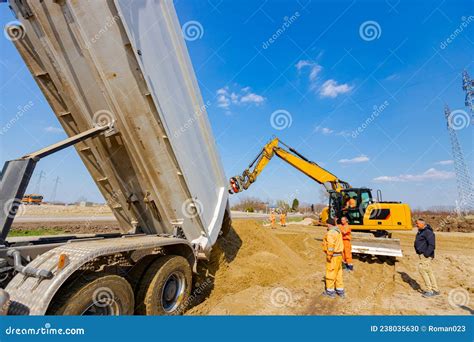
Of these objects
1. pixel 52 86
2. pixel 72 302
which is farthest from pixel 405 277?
pixel 52 86

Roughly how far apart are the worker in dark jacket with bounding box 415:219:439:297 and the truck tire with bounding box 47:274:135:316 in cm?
590

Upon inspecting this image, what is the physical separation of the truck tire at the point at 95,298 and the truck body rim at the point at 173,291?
0.82m

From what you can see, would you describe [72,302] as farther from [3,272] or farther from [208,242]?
[208,242]

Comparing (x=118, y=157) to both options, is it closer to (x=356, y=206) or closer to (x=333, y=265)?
(x=333, y=265)

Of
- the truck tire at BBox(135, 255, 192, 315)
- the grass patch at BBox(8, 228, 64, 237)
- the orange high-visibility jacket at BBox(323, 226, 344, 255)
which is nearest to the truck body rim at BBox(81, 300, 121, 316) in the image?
the truck tire at BBox(135, 255, 192, 315)

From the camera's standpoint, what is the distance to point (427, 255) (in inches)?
220

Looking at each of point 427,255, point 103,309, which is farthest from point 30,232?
point 427,255

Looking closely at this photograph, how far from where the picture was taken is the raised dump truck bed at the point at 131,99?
10.2 feet

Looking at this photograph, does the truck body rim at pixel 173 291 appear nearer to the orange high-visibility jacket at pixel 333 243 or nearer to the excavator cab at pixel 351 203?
the orange high-visibility jacket at pixel 333 243

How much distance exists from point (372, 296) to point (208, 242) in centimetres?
358

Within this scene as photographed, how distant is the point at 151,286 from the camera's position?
3486 mm

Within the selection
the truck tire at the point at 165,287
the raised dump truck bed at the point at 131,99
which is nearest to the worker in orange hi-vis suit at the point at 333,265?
the raised dump truck bed at the point at 131,99

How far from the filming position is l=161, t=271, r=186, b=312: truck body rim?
12.6 feet

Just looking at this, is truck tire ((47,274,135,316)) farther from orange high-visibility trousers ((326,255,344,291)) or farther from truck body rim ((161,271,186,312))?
orange high-visibility trousers ((326,255,344,291))
